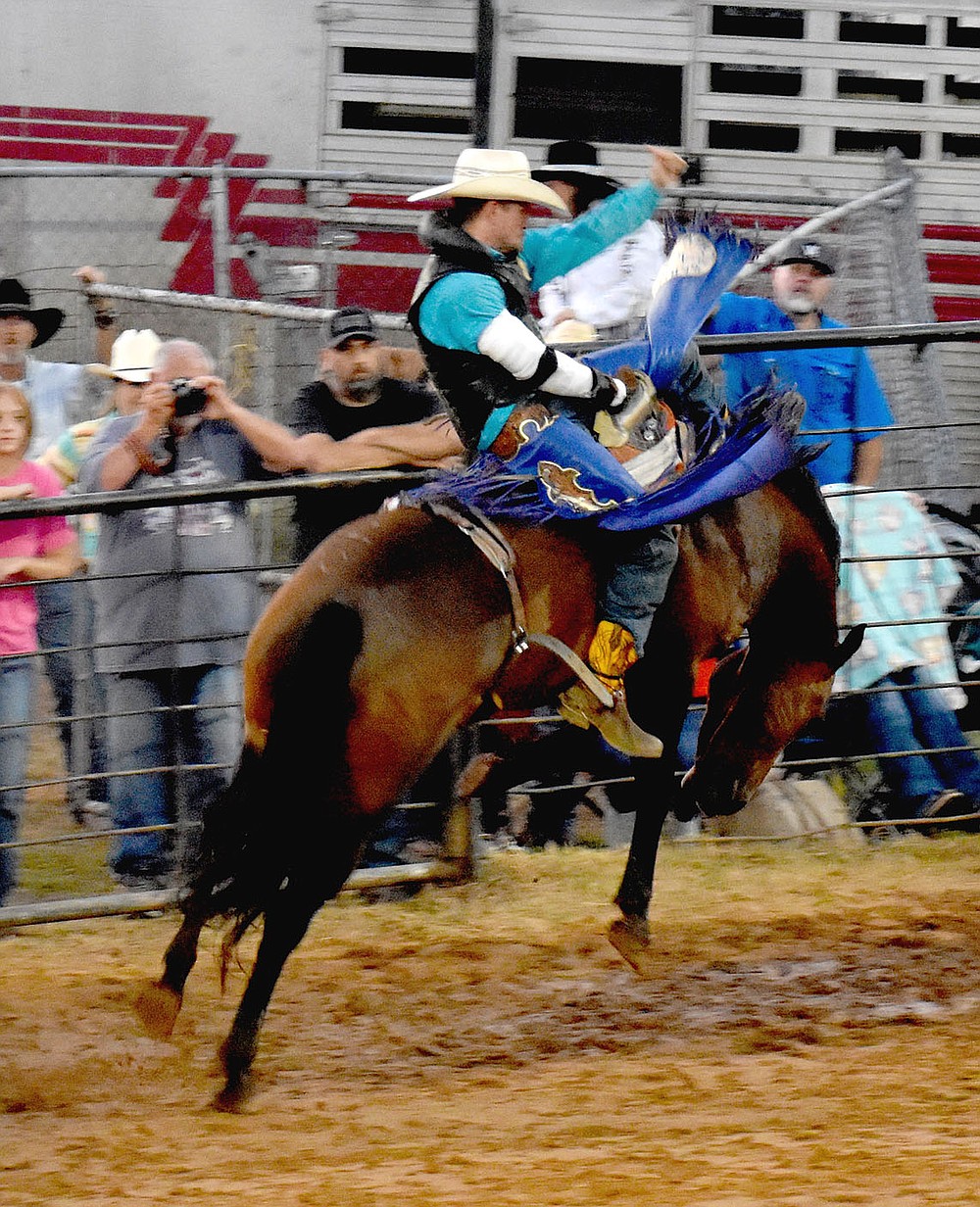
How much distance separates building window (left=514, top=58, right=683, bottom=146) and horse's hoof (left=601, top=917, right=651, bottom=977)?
7.36m

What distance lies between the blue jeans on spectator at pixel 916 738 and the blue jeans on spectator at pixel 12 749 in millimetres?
3101

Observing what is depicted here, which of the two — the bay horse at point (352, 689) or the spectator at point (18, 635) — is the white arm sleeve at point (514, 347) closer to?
the bay horse at point (352, 689)

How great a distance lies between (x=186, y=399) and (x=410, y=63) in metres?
6.26

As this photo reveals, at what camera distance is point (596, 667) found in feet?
17.1

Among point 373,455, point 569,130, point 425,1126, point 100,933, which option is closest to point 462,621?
point 425,1126

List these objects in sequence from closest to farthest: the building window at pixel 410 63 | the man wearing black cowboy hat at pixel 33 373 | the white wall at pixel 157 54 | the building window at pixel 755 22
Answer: the man wearing black cowboy hat at pixel 33 373 → the white wall at pixel 157 54 → the building window at pixel 410 63 → the building window at pixel 755 22

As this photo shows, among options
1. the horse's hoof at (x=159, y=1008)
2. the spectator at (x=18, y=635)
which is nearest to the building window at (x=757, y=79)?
the spectator at (x=18, y=635)

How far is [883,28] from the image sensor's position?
11945 mm

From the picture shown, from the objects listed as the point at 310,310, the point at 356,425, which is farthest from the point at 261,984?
the point at 310,310

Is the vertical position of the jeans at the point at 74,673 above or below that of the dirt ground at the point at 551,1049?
above

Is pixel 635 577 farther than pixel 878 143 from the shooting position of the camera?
No

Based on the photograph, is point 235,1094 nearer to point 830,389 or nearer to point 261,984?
point 261,984

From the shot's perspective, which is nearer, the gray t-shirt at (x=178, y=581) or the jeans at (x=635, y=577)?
the jeans at (x=635, y=577)

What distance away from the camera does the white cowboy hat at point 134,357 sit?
24.3ft
